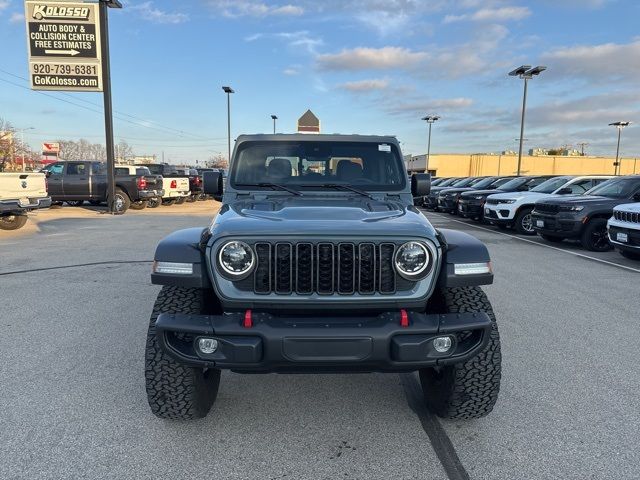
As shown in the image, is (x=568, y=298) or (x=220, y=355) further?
(x=568, y=298)

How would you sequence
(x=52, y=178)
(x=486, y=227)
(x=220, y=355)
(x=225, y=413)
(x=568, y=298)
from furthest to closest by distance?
(x=52, y=178), (x=486, y=227), (x=568, y=298), (x=225, y=413), (x=220, y=355)

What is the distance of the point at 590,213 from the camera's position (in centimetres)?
1040

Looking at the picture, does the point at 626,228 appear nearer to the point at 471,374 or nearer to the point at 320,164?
the point at 320,164

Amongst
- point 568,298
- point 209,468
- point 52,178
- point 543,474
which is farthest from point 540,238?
point 52,178

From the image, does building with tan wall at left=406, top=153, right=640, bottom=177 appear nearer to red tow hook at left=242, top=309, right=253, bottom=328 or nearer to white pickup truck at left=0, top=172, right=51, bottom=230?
white pickup truck at left=0, top=172, right=51, bottom=230

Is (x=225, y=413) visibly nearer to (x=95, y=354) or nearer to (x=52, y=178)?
(x=95, y=354)

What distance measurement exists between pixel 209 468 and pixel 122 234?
10641 mm

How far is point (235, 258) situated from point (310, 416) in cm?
124

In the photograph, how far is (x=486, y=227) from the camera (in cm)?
1587

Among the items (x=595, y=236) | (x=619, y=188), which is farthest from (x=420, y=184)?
(x=619, y=188)

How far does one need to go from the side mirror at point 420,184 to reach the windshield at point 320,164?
0.12 meters

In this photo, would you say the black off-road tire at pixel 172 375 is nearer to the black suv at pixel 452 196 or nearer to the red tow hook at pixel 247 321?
the red tow hook at pixel 247 321

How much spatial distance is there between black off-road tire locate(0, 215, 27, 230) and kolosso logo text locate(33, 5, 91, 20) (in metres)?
7.82

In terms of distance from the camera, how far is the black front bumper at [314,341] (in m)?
2.51
